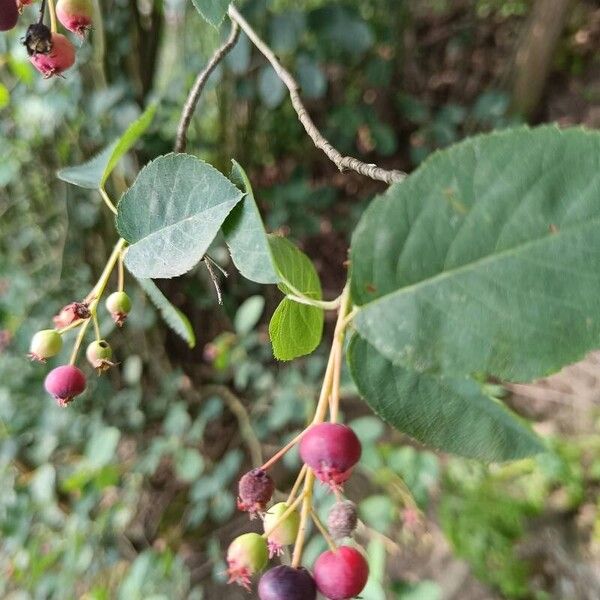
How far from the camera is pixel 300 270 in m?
0.41

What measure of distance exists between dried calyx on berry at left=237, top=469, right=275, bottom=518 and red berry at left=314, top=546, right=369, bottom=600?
5cm

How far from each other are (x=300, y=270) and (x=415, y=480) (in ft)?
3.10

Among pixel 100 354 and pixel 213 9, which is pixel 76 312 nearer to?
pixel 100 354

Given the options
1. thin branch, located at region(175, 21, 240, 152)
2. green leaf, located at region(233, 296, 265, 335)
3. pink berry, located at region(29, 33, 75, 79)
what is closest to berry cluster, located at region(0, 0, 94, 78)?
pink berry, located at region(29, 33, 75, 79)

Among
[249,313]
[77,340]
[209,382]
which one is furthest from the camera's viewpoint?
[209,382]

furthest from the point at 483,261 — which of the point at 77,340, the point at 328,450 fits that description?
the point at 77,340

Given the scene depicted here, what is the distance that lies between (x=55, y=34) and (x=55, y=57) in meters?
0.02

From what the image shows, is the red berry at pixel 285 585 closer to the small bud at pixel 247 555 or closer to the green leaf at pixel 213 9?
the small bud at pixel 247 555

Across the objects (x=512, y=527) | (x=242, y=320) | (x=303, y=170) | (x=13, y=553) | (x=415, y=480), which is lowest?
(x=512, y=527)

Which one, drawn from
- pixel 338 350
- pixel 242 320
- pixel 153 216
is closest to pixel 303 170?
pixel 242 320

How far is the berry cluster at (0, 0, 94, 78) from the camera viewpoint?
0.49m

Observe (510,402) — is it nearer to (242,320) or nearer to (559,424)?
(559,424)

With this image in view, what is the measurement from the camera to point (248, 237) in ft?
1.26

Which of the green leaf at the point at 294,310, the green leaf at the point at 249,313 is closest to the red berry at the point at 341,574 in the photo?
the green leaf at the point at 294,310
